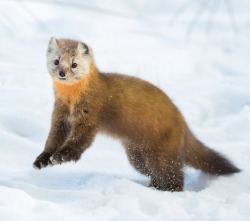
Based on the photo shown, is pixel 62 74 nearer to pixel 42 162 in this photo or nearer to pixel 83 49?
pixel 83 49

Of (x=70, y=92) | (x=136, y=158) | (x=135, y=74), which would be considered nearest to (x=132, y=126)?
(x=136, y=158)

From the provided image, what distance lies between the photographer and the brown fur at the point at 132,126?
4348mm

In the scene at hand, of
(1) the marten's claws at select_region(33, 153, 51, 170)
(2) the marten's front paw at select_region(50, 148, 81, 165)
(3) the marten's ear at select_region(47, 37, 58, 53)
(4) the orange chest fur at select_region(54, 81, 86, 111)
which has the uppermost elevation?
(3) the marten's ear at select_region(47, 37, 58, 53)

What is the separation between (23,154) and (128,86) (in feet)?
3.15

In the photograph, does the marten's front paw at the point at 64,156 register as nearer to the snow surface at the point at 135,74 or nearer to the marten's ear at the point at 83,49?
the snow surface at the point at 135,74

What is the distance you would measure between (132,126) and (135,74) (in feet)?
9.35

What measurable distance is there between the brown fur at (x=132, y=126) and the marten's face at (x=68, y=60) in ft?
0.11

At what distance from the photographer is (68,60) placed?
4.38 metres

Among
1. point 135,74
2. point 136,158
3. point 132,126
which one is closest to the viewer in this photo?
point 132,126

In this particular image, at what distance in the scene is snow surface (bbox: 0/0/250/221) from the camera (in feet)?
12.5

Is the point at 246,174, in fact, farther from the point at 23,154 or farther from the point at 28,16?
the point at 28,16

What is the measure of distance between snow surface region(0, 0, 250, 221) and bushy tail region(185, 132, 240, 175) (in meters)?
0.07

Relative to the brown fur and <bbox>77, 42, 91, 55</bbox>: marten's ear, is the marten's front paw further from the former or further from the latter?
<bbox>77, 42, 91, 55</bbox>: marten's ear

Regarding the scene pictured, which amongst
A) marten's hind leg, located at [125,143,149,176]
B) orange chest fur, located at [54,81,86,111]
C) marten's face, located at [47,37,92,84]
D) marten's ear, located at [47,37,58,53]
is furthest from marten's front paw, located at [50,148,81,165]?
marten's ear, located at [47,37,58,53]
